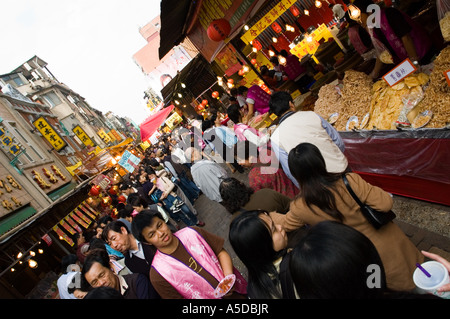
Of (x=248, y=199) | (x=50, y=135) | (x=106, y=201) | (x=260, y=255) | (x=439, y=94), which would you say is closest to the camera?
(x=260, y=255)

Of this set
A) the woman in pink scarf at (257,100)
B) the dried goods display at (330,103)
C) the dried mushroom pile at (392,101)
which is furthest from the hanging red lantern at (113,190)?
the dried mushroom pile at (392,101)

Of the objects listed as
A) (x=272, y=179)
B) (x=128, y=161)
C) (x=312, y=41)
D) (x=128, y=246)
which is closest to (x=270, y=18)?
(x=312, y=41)

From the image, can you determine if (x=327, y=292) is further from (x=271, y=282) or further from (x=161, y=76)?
(x=161, y=76)

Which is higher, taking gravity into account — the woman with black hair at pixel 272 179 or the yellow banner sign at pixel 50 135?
the yellow banner sign at pixel 50 135

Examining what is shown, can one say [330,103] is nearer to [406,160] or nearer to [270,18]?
[406,160]

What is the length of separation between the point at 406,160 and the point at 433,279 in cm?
305

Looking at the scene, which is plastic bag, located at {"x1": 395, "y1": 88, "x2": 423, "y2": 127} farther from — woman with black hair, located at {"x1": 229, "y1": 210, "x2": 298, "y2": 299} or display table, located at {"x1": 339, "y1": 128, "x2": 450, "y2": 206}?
woman with black hair, located at {"x1": 229, "y1": 210, "x2": 298, "y2": 299}

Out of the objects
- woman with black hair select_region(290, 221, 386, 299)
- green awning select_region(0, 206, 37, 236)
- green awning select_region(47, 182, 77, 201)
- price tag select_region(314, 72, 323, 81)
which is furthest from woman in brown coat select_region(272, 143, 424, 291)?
green awning select_region(47, 182, 77, 201)

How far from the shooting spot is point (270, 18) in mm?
8141

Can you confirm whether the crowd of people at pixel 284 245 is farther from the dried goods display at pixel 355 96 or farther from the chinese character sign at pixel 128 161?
the chinese character sign at pixel 128 161

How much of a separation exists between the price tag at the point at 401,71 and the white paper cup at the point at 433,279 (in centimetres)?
329

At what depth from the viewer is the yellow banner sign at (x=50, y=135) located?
16.4 meters

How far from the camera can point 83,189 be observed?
18.5 meters

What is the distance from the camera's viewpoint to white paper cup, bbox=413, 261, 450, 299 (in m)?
1.29
